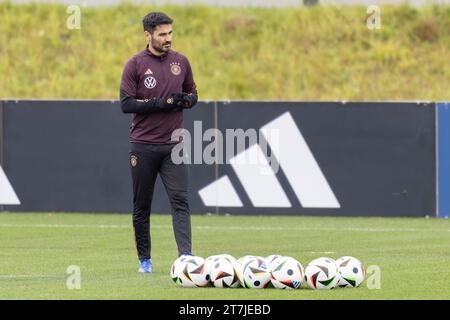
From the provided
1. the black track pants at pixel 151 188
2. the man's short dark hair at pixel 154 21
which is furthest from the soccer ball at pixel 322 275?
the man's short dark hair at pixel 154 21

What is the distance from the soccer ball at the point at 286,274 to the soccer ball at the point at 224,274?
1.13 feet

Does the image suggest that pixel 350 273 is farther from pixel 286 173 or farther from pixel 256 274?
pixel 286 173

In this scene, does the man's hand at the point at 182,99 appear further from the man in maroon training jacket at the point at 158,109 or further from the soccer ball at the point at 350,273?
the soccer ball at the point at 350,273

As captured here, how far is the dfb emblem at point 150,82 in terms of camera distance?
1367 centimetres

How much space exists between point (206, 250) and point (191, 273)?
4447mm

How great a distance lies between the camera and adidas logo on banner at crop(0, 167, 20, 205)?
2317 cm

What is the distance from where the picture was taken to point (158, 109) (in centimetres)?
1350

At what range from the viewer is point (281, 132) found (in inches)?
880

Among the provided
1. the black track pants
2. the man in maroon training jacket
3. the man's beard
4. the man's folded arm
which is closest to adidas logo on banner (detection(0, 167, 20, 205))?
the black track pants

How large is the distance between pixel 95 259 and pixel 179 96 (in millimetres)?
2885

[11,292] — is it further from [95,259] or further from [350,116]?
[350,116]

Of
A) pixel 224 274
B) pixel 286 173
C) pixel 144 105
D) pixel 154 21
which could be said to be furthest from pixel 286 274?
pixel 286 173
